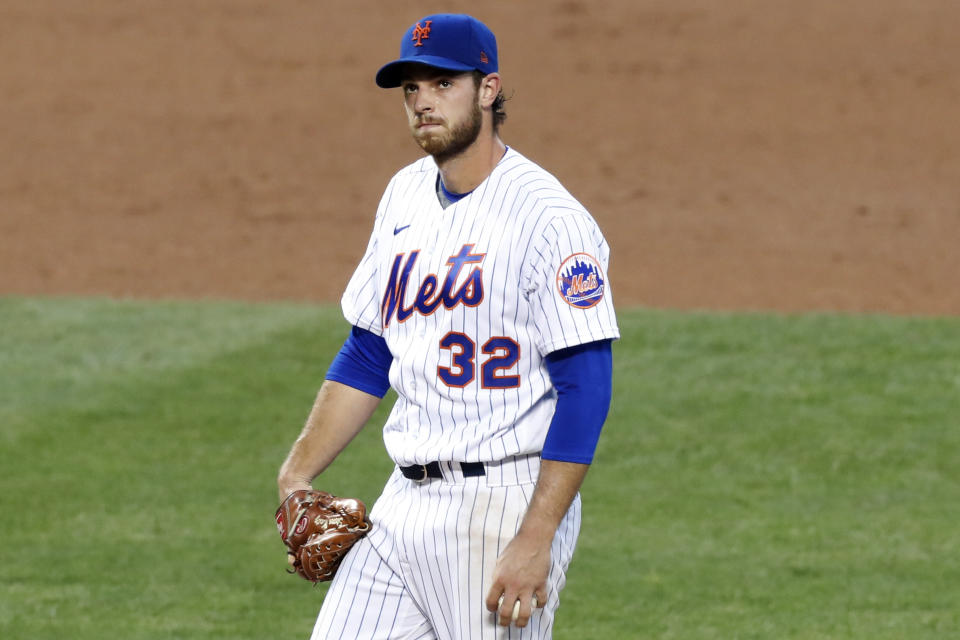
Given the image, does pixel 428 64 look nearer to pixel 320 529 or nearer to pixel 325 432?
pixel 325 432

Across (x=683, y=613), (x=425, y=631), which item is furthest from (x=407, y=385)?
(x=683, y=613)

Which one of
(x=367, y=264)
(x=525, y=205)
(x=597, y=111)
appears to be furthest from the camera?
(x=597, y=111)

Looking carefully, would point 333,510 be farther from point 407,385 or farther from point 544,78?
point 544,78

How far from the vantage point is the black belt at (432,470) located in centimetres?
319

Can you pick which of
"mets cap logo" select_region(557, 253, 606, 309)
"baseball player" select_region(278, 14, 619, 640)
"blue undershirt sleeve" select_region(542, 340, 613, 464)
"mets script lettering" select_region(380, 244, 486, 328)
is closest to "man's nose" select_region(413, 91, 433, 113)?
"baseball player" select_region(278, 14, 619, 640)

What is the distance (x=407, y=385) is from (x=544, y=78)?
44.0 ft

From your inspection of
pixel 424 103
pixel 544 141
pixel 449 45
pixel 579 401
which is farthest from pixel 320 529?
pixel 544 141

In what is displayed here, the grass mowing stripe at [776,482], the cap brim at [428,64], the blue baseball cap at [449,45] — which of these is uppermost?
the blue baseball cap at [449,45]

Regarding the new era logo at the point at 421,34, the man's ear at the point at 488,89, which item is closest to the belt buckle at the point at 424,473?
the man's ear at the point at 488,89

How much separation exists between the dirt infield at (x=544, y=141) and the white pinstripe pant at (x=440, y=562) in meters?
7.71

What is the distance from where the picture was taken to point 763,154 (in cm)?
1434

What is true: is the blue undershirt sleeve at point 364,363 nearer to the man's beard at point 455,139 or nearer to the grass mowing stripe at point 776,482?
the man's beard at point 455,139

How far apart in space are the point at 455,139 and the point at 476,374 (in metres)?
0.49

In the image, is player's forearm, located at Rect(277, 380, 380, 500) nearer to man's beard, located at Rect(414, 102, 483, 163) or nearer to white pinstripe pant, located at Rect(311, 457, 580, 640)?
white pinstripe pant, located at Rect(311, 457, 580, 640)
